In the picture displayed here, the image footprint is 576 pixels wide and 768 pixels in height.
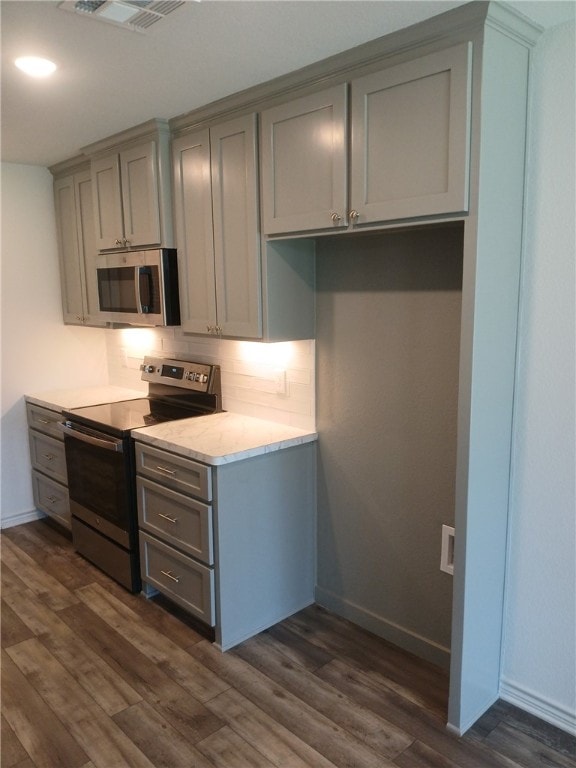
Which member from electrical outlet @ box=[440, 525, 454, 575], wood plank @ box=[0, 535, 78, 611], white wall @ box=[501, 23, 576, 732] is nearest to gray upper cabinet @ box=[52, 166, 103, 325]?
wood plank @ box=[0, 535, 78, 611]

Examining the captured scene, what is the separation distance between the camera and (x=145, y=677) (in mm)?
2500

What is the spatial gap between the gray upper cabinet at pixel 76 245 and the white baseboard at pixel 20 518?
138cm

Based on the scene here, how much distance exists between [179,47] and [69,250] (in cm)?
226

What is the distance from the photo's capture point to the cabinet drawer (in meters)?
2.65

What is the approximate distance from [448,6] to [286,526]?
219 centimetres

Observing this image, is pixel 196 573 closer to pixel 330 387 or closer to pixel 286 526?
pixel 286 526

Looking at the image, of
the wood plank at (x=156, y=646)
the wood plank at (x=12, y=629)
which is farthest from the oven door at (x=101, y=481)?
the wood plank at (x=12, y=629)

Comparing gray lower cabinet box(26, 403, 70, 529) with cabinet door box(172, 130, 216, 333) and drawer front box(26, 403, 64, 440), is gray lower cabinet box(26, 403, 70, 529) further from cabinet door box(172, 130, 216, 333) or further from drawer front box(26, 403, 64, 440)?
cabinet door box(172, 130, 216, 333)

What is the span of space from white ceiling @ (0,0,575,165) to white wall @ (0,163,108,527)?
120cm

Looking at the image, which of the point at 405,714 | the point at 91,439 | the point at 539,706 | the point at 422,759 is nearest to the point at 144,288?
the point at 91,439

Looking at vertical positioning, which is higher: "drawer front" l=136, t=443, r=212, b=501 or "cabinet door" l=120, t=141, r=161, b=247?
"cabinet door" l=120, t=141, r=161, b=247

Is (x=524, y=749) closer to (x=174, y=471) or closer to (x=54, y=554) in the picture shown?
(x=174, y=471)

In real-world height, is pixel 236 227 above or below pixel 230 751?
above

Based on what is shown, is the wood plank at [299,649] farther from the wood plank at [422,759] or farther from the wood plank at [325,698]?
the wood plank at [422,759]
